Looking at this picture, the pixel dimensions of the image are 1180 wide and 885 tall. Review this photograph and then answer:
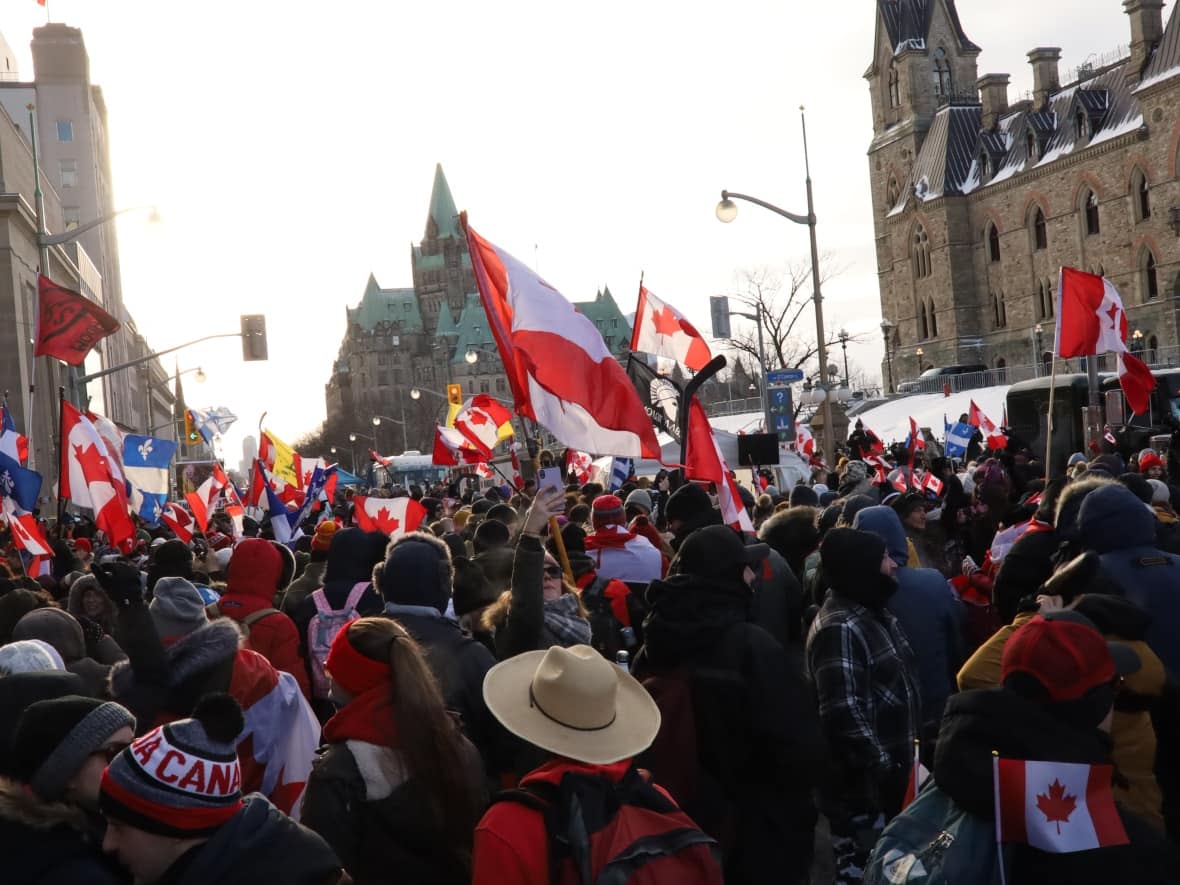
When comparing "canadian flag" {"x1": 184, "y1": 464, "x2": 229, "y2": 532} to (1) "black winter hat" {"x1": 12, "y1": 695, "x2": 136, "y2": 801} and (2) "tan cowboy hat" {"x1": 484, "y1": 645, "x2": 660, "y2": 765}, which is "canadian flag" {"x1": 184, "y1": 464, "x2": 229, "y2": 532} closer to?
(1) "black winter hat" {"x1": 12, "y1": 695, "x2": 136, "y2": 801}

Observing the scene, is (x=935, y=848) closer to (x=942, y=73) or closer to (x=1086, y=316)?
(x=1086, y=316)

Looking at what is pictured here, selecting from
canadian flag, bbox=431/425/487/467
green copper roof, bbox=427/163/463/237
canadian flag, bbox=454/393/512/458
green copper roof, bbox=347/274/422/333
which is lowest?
canadian flag, bbox=431/425/487/467

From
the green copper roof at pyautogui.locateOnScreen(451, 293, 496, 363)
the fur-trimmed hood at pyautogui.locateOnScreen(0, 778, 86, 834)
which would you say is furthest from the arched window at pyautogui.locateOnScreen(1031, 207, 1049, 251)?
the green copper roof at pyautogui.locateOnScreen(451, 293, 496, 363)

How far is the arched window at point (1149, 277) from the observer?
57.0m

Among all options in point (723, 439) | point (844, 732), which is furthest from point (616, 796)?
point (723, 439)

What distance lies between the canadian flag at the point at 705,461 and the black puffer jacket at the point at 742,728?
417 cm

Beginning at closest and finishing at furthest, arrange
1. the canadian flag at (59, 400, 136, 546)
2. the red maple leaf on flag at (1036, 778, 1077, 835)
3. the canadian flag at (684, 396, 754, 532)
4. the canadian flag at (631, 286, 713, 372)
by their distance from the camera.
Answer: the red maple leaf on flag at (1036, 778, 1077, 835) < the canadian flag at (684, 396, 754, 532) < the canadian flag at (59, 400, 136, 546) < the canadian flag at (631, 286, 713, 372)

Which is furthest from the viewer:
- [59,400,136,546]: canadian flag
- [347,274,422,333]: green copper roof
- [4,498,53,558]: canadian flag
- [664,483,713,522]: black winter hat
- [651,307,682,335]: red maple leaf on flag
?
[347,274,422,333]: green copper roof

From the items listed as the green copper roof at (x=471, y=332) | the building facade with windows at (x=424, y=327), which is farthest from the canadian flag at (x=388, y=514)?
the building facade with windows at (x=424, y=327)

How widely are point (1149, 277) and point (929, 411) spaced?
15.7 metres

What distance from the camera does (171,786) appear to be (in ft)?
9.70

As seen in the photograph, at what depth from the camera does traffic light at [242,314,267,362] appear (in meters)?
27.3

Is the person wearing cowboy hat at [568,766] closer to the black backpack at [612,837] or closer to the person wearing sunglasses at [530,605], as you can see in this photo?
the black backpack at [612,837]

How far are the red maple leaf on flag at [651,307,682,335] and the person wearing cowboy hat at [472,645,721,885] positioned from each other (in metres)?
11.9
